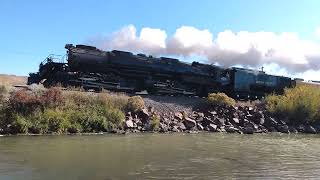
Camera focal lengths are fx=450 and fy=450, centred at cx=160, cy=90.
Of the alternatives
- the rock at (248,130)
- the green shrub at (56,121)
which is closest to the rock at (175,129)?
the rock at (248,130)

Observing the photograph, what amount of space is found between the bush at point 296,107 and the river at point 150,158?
37.0ft

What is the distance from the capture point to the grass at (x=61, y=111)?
25.8m

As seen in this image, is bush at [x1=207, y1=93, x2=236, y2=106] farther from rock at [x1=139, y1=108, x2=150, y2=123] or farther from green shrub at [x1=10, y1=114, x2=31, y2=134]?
green shrub at [x1=10, y1=114, x2=31, y2=134]

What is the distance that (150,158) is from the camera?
61.7ft

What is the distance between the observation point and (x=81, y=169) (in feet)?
51.4

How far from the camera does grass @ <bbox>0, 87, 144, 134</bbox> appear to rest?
25844 mm

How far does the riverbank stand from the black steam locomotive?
3.04 meters

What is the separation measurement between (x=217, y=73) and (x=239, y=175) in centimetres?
2739

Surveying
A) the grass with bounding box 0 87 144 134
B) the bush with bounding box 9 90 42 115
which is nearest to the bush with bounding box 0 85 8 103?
the grass with bounding box 0 87 144 134

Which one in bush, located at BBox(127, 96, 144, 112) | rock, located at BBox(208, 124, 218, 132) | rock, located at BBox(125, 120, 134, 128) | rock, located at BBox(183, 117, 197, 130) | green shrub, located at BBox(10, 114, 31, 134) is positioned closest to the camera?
green shrub, located at BBox(10, 114, 31, 134)

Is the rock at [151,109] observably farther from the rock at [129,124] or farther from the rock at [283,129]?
the rock at [283,129]

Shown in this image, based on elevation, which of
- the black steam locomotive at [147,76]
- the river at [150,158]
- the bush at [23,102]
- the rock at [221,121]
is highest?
the black steam locomotive at [147,76]

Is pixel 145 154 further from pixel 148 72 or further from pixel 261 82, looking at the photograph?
pixel 261 82

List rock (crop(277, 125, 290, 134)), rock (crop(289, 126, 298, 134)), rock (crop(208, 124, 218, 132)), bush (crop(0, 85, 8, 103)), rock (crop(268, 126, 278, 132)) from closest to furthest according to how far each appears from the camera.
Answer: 1. bush (crop(0, 85, 8, 103))
2. rock (crop(208, 124, 218, 132))
3. rock (crop(268, 126, 278, 132))
4. rock (crop(277, 125, 290, 134))
5. rock (crop(289, 126, 298, 134))
